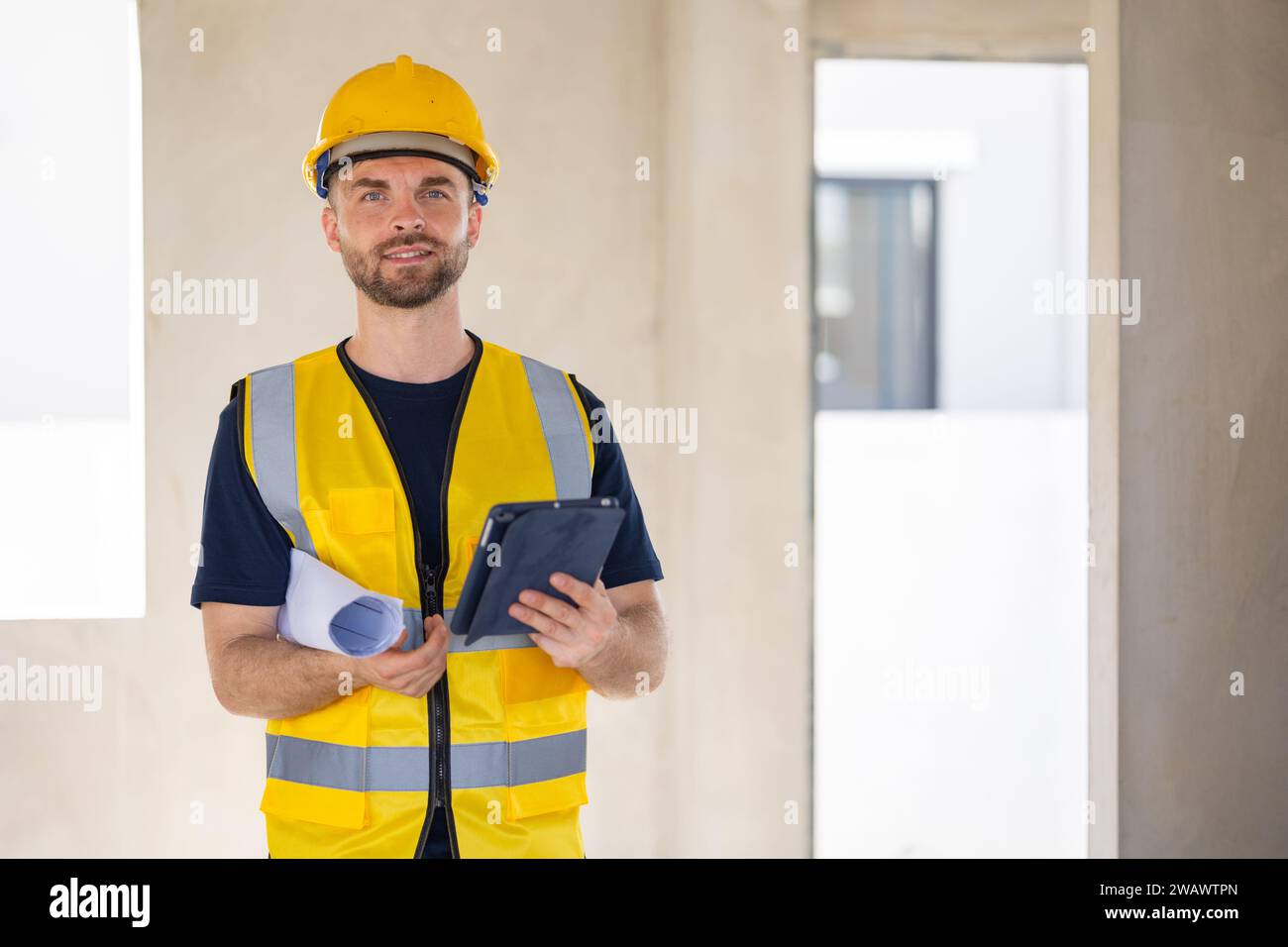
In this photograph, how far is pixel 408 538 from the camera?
63.4 inches

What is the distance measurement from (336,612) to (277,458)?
0.27 m

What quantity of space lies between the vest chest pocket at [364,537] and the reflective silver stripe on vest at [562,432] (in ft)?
0.88

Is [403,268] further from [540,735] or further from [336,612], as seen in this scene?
[540,735]

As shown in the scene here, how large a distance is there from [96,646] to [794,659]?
1731 mm

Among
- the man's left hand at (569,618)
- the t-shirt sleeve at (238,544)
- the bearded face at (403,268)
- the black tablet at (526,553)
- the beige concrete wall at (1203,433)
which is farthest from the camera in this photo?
the beige concrete wall at (1203,433)

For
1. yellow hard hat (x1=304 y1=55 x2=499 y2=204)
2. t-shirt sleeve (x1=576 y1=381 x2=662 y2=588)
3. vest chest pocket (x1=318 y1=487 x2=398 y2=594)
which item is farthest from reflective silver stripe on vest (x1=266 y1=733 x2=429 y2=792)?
yellow hard hat (x1=304 y1=55 x2=499 y2=204)

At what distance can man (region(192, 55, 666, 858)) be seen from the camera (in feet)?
5.09

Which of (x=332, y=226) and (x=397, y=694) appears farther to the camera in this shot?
(x=332, y=226)

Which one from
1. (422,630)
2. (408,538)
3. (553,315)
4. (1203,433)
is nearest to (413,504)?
(408,538)

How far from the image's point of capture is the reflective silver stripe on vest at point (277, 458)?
1.58 metres

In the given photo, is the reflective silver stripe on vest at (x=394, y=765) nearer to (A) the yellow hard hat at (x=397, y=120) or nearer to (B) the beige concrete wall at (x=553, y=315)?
(A) the yellow hard hat at (x=397, y=120)

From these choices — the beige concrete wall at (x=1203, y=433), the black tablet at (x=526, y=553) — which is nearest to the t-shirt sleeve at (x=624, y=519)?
the black tablet at (x=526, y=553)
